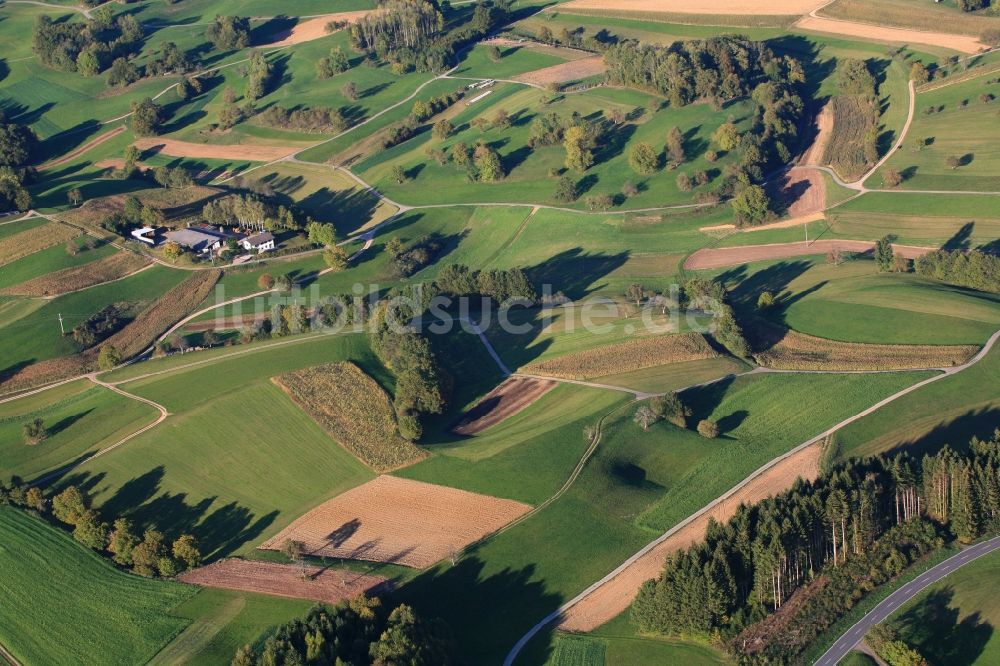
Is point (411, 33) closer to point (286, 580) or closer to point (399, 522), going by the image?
point (399, 522)

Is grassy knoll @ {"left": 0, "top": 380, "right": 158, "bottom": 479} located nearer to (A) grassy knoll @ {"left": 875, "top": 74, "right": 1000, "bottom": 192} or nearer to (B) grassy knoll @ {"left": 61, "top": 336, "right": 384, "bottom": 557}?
(B) grassy knoll @ {"left": 61, "top": 336, "right": 384, "bottom": 557}

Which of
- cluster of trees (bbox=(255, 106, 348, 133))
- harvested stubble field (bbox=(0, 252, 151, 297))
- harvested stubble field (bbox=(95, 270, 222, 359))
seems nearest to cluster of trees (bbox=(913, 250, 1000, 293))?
harvested stubble field (bbox=(95, 270, 222, 359))

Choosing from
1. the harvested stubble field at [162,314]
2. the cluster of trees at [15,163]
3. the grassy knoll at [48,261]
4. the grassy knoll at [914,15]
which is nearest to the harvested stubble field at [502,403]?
the harvested stubble field at [162,314]

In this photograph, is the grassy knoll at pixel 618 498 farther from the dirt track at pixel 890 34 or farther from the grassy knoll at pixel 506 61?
the grassy knoll at pixel 506 61

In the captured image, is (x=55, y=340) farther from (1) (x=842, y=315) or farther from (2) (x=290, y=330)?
(1) (x=842, y=315)

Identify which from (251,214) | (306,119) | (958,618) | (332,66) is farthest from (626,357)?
(332,66)

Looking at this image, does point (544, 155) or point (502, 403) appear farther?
point (544, 155)
